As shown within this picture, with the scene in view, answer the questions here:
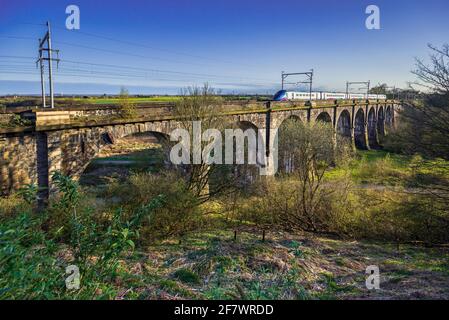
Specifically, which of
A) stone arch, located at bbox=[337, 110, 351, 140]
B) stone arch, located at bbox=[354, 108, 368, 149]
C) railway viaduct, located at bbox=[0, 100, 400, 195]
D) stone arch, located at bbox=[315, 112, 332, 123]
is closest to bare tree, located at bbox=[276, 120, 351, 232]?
railway viaduct, located at bbox=[0, 100, 400, 195]

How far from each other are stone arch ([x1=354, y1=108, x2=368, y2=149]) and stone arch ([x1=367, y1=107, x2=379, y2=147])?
167 inches

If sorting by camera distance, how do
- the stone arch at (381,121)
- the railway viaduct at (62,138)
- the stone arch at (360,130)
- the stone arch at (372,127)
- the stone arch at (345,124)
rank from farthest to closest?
1. the stone arch at (381,121)
2. the stone arch at (372,127)
3. the stone arch at (360,130)
4. the stone arch at (345,124)
5. the railway viaduct at (62,138)

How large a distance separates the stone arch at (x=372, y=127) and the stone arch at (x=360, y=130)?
13.9 feet

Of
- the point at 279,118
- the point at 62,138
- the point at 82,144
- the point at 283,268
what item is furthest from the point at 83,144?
the point at 279,118

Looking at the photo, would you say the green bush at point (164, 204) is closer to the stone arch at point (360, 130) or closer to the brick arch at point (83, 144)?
the brick arch at point (83, 144)

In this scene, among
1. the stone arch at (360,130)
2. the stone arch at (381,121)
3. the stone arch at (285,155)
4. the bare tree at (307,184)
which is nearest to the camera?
the bare tree at (307,184)

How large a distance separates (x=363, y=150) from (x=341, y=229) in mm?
33820

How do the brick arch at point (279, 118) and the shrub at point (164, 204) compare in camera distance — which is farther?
the brick arch at point (279, 118)

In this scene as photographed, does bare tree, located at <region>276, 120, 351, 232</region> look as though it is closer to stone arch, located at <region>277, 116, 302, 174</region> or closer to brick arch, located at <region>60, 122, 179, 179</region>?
stone arch, located at <region>277, 116, 302, 174</region>

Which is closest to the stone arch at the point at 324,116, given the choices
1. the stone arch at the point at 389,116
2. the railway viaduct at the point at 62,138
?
the railway viaduct at the point at 62,138

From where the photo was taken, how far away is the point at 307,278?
7191 mm

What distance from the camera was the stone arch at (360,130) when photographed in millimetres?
44456

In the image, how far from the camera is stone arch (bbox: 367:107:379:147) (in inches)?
1927
